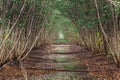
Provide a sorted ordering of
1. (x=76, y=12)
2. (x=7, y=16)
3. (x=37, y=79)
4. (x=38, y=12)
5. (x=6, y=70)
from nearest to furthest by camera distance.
Result: 1. (x=37, y=79)
2. (x=6, y=70)
3. (x=7, y=16)
4. (x=38, y=12)
5. (x=76, y=12)

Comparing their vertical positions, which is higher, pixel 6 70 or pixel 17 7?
pixel 17 7

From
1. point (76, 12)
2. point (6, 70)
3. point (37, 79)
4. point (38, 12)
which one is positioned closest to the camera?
point (37, 79)

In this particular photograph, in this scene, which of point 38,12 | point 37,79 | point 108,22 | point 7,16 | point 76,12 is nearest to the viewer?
point 37,79

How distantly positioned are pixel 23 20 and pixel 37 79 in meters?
6.05

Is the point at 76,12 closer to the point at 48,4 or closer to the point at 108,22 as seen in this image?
the point at 48,4

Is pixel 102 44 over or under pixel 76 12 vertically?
under

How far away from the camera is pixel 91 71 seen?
40.9ft

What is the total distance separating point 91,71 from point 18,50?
215 inches

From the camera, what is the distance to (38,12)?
17547mm

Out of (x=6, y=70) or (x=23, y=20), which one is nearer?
(x=6, y=70)

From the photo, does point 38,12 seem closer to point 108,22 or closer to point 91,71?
point 108,22

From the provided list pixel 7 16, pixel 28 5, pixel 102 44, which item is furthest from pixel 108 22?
pixel 7 16

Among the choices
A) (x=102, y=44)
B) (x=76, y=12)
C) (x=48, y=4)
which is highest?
(x=48, y=4)

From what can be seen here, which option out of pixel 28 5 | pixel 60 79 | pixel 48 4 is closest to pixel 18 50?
pixel 28 5
